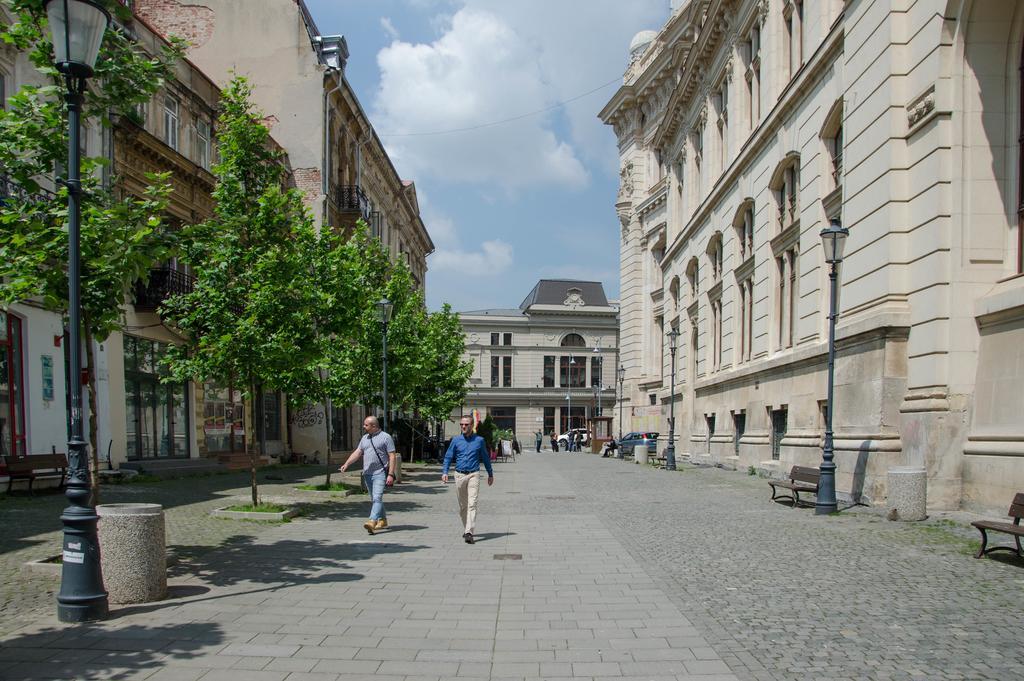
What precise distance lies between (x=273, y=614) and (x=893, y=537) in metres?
8.87

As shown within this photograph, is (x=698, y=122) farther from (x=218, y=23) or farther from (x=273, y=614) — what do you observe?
(x=273, y=614)

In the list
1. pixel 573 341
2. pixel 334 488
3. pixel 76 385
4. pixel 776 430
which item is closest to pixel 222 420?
pixel 334 488

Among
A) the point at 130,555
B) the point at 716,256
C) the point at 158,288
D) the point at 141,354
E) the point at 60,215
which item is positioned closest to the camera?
the point at 130,555

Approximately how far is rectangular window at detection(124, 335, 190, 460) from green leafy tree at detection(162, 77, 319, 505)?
9392 millimetres

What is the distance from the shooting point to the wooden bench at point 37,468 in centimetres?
1555

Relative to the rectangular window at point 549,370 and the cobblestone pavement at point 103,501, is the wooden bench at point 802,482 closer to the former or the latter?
the cobblestone pavement at point 103,501

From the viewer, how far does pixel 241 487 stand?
20.0m

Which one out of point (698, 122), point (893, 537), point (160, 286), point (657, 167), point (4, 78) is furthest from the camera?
point (657, 167)

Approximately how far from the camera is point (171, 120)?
→ 24.4 m

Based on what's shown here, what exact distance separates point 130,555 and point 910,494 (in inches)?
→ 451

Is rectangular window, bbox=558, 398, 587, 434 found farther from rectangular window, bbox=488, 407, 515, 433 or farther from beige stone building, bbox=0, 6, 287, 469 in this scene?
beige stone building, bbox=0, 6, 287, 469

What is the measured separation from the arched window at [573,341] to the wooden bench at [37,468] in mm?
77154

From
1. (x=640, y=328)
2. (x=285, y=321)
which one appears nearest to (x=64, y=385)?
(x=285, y=321)

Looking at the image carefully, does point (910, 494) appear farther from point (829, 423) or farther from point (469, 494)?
point (469, 494)
